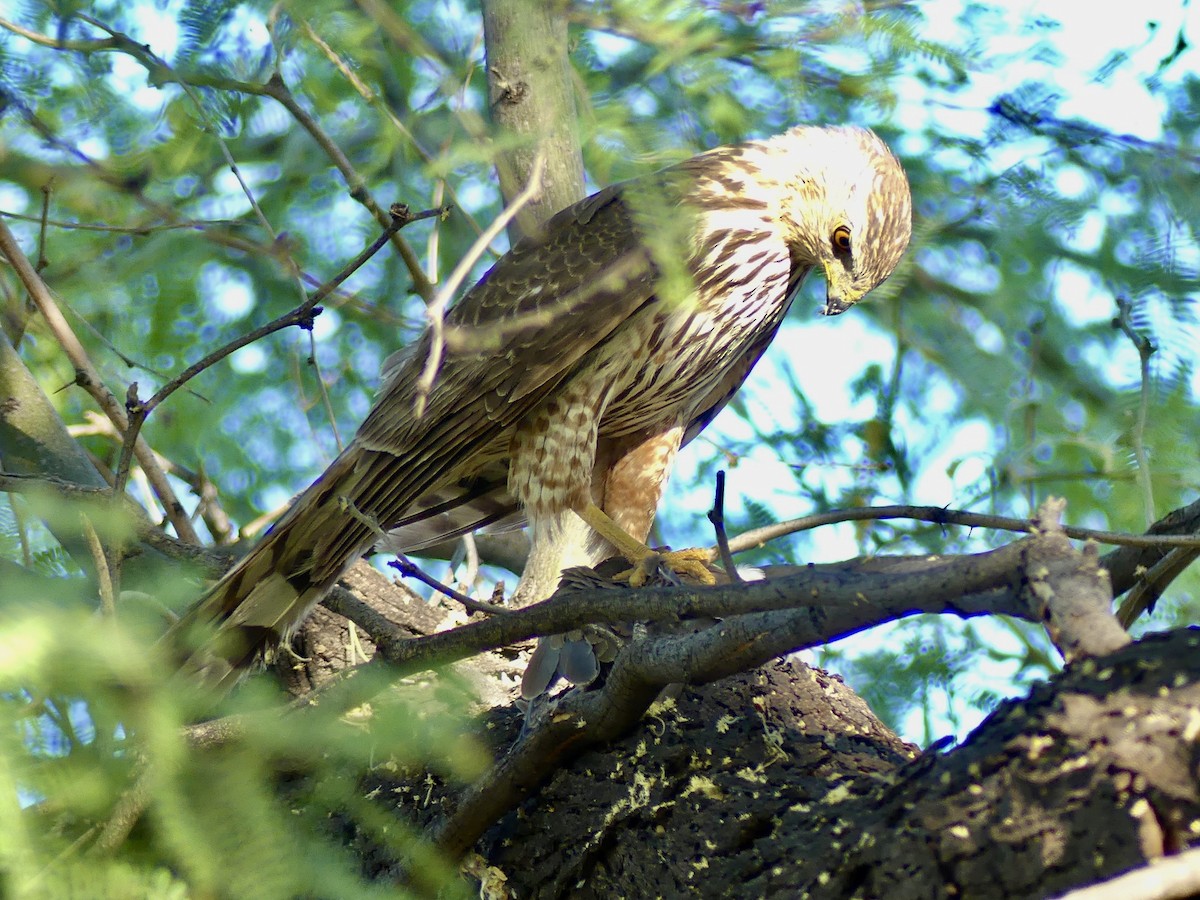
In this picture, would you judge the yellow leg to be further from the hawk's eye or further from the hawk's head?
the hawk's eye

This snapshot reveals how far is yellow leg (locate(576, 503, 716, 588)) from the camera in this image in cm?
287

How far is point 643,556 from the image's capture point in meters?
3.18

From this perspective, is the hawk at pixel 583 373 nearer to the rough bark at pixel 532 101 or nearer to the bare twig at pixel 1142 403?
the rough bark at pixel 532 101

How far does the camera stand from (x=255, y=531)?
3557 millimetres

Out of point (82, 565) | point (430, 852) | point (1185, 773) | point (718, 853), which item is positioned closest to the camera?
point (1185, 773)

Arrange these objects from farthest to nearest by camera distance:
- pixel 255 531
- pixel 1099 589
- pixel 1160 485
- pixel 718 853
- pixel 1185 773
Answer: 1. pixel 255 531
2. pixel 1160 485
3. pixel 718 853
4. pixel 1099 589
5. pixel 1185 773

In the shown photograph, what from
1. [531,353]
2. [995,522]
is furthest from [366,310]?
[995,522]

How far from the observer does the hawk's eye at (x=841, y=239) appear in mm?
3484

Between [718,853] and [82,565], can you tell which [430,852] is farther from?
[82,565]

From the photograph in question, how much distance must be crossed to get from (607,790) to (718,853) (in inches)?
12.6

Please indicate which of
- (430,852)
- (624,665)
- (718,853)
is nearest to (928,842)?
(718,853)

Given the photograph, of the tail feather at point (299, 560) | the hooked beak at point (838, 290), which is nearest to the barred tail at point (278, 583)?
the tail feather at point (299, 560)

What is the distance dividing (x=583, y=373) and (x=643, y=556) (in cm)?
57

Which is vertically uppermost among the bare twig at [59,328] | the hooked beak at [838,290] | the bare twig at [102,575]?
the hooked beak at [838,290]
